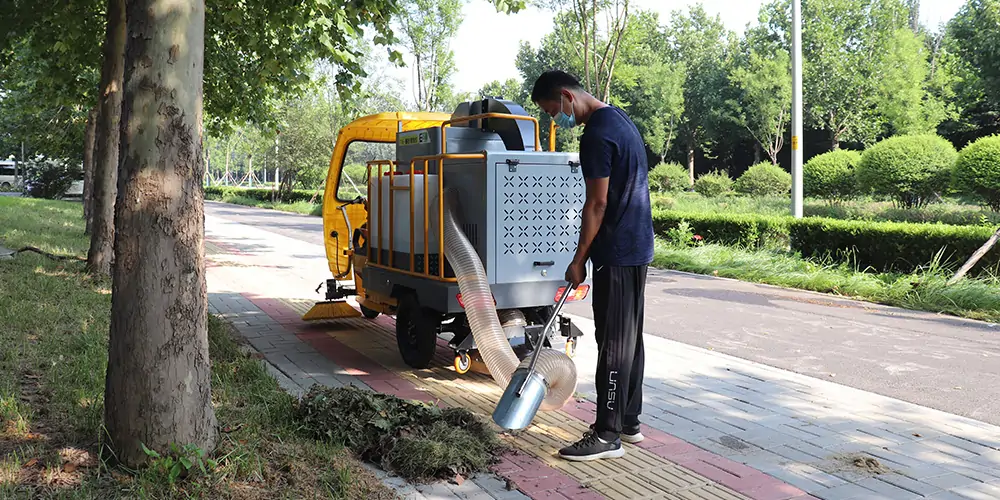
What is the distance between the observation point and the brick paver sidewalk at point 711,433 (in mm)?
3994

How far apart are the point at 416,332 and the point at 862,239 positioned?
906cm

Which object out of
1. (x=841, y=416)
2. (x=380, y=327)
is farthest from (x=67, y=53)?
(x=841, y=416)

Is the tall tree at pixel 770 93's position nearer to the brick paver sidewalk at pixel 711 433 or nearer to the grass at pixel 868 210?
the grass at pixel 868 210

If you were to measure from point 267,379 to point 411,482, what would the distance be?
207 centimetres

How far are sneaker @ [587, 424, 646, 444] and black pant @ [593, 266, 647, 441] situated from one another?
0.29m

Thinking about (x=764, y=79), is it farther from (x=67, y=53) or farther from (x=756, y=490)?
(x=756, y=490)

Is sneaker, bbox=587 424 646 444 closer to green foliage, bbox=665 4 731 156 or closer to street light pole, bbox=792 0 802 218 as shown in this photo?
street light pole, bbox=792 0 802 218

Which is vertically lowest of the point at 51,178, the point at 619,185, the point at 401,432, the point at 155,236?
the point at 401,432

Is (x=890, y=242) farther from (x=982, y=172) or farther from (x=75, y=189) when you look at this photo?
(x=75, y=189)

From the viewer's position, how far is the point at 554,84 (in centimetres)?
467

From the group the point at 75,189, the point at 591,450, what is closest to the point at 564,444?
the point at 591,450

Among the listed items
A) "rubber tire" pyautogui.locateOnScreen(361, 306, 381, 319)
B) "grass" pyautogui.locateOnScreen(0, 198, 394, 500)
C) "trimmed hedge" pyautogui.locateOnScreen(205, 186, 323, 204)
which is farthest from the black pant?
"trimmed hedge" pyautogui.locateOnScreen(205, 186, 323, 204)

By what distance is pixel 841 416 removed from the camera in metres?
5.36

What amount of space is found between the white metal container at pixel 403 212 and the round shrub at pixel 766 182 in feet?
76.6
